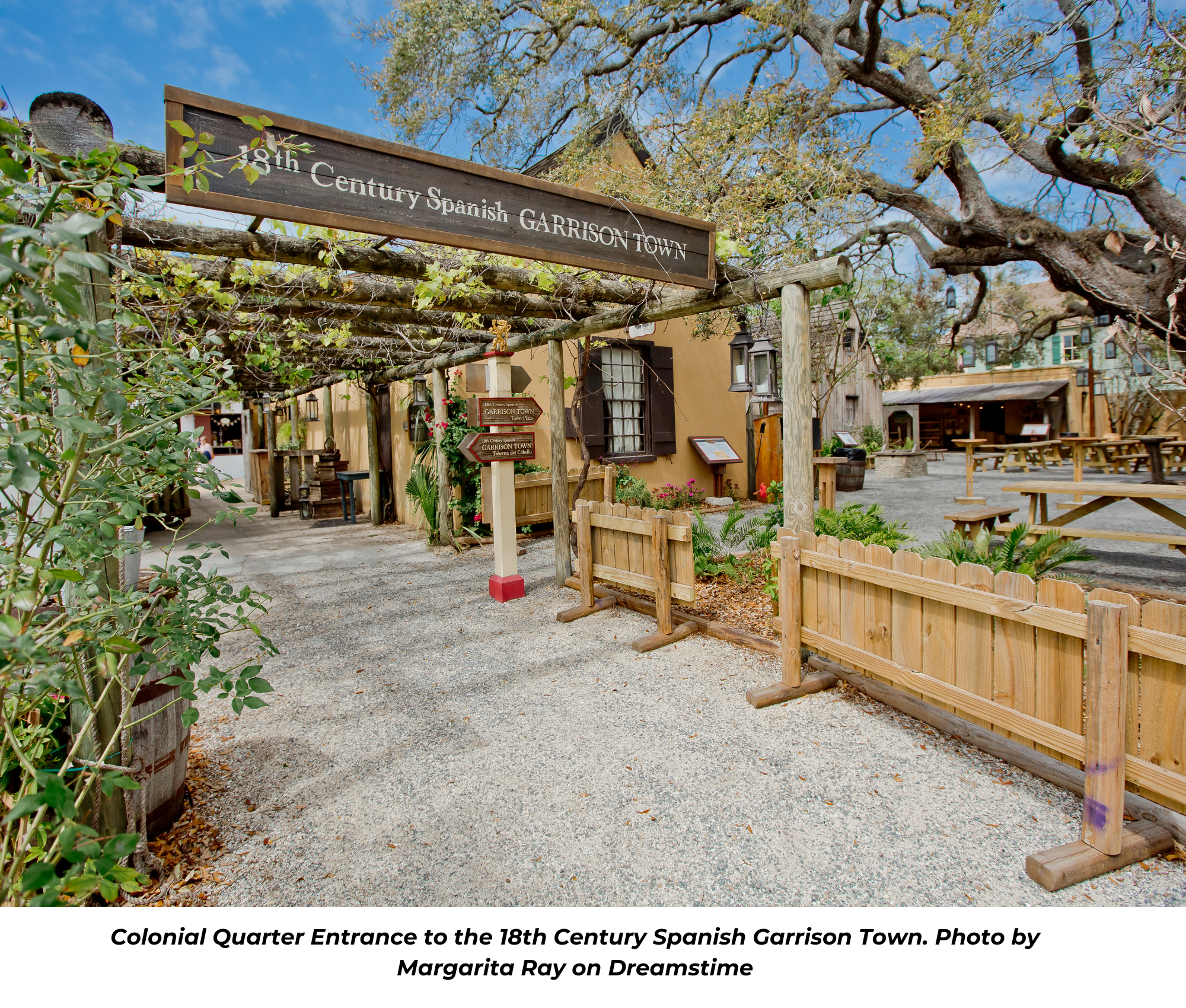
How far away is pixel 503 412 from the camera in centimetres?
614

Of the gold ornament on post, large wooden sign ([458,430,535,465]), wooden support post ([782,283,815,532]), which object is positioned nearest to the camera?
wooden support post ([782,283,815,532])

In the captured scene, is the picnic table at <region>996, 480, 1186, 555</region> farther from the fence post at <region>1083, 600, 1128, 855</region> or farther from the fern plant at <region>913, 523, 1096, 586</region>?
the fence post at <region>1083, 600, 1128, 855</region>

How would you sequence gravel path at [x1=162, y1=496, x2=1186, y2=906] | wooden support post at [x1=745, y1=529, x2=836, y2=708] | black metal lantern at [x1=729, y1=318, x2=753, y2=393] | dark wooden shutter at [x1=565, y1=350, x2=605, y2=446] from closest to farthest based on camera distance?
gravel path at [x1=162, y1=496, x2=1186, y2=906], wooden support post at [x1=745, y1=529, x2=836, y2=708], black metal lantern at [x1=729, y1=318, x2=753, y2=393], dark wooden shutter at [x1=565, y1=350, x2=605, y2=446]

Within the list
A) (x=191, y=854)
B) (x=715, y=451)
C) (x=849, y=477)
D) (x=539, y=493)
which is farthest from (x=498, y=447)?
(x=849, y=477)

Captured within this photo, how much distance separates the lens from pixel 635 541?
5.02 meters

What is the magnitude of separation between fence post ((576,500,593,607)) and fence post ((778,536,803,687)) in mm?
2130

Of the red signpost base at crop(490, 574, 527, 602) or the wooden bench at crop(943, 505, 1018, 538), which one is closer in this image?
the red signpost base at crop(490, 574, 527, 602)

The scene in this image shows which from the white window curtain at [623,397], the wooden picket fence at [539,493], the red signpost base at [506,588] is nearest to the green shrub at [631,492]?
the wooden picket fence at [539,493]

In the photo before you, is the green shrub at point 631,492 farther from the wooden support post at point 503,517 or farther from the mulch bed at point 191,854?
the mulch bed at point 191,854

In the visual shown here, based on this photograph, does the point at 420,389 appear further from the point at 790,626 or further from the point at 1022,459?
the point at 1022,459

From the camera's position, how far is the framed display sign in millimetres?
11570

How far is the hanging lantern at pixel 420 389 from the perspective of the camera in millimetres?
9930

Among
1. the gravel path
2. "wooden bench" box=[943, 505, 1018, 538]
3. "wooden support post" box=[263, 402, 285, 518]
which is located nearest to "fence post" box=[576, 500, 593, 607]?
the gravel path
